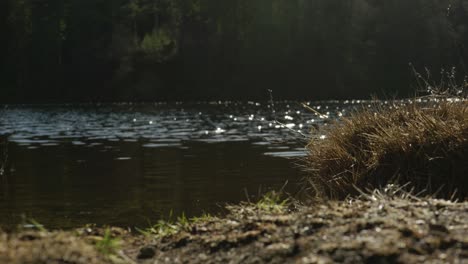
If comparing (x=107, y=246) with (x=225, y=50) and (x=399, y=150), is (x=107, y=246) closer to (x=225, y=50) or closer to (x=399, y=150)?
(x=399, y=150)

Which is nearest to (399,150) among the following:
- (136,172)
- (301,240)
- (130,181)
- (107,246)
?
(301,240)

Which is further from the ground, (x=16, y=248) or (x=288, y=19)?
(x=288, y=19)

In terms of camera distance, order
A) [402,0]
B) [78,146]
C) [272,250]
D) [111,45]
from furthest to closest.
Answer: [111,45] < [402,0] < [78,146] < [272,250]

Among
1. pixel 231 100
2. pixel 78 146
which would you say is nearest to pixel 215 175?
pixel 78 146

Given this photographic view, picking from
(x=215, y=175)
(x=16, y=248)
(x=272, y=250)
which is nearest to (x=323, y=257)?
(x=272, y=250)

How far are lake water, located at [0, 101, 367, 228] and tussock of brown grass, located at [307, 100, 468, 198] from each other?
0.65 m

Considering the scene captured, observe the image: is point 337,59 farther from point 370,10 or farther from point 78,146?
point 78,146

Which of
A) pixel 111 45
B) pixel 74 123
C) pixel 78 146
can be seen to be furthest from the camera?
pixel 111 45

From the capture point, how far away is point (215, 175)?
2086cm

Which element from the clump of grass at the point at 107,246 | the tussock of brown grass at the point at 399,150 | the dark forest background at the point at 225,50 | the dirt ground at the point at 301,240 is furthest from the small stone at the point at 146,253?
the dark forest background at the point at 225,50

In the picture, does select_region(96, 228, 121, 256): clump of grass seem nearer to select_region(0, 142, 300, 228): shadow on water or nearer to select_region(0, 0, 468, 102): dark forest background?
select_region(0, 142, 300, 228): shadow on water

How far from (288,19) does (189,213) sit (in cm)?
9068

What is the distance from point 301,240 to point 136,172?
17616mm

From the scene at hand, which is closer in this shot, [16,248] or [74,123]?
[16,248]
